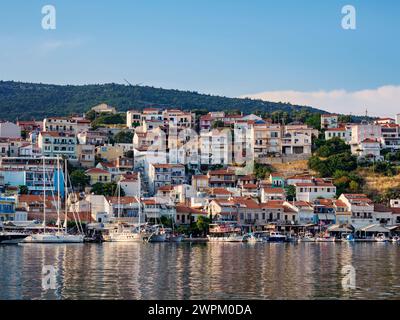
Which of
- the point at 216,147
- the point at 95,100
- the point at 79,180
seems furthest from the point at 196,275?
the point at 95,100

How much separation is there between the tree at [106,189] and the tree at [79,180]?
5.08 feet

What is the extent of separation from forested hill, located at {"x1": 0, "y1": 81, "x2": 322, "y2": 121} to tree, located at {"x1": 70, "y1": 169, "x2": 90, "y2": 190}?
5068 cm

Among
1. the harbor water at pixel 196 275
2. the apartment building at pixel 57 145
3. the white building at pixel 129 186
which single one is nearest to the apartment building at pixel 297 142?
the white building at pixel 129 186

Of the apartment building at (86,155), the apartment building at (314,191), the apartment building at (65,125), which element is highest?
the apartment building at (65,125)

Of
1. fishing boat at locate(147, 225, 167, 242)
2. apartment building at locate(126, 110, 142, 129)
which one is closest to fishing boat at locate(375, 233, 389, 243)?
fishing boat at locate(147, 225, 167, 242)

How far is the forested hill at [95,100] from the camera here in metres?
127

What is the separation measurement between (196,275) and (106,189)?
38678 mm

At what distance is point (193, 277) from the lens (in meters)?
28.5

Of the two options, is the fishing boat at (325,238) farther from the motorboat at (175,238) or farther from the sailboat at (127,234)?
the sailboat at (127,234)

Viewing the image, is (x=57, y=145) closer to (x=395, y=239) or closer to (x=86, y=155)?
(x=86, y=155)

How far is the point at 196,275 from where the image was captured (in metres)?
29.2

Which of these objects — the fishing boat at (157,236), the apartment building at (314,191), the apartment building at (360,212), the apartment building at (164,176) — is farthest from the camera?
the apartment building at (164,176)

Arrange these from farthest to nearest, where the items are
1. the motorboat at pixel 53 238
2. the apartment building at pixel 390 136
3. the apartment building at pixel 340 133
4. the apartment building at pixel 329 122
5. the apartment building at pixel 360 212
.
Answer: the apartment building at pixel 329 122 → the apartment building at pixel 340 133 → the apartment building at pixel 390 136 → the apartment building at pixel 360 212 → the motorboat at pixel 53 238
